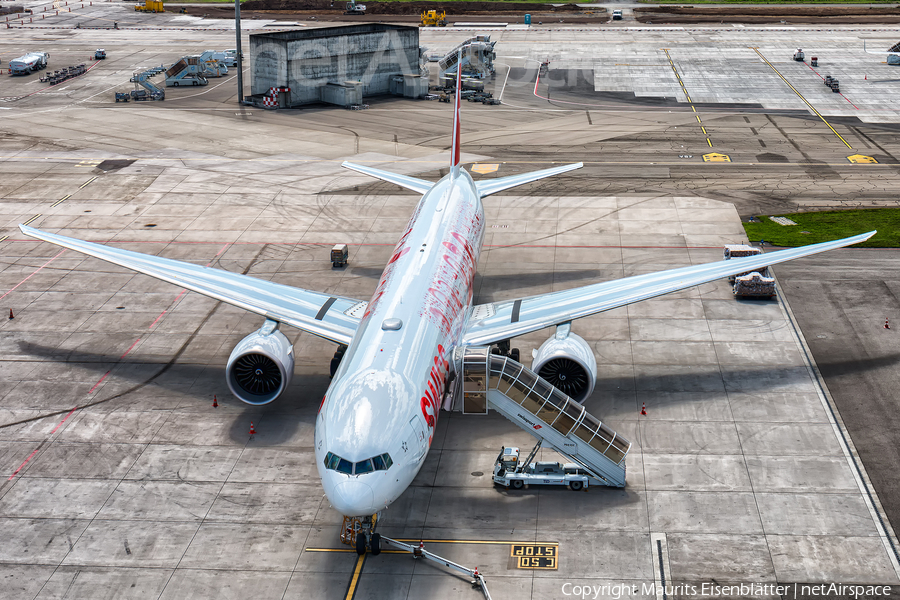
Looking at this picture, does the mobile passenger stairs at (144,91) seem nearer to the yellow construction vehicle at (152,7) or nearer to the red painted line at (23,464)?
the red painted line at (23,464)

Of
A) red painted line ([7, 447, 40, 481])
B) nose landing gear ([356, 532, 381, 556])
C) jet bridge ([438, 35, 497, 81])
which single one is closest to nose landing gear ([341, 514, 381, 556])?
nose landing gear ([356, 532, 381, 556])

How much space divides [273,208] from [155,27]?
312 ft

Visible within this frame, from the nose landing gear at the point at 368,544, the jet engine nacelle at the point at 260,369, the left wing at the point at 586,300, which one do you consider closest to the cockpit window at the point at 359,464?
the nose landing gear at the point at 368,544

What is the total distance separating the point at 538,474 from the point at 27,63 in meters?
96.2

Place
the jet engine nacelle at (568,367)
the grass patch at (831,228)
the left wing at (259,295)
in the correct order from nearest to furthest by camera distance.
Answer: the jet engine nacelle at (568,367) < the left wing at (259,295) < the grass patch at (831,228)

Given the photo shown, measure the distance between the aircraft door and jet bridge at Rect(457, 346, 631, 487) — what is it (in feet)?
11.4

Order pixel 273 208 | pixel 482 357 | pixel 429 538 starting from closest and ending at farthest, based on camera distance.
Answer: pixel 429 538
pixel 482 357
pixel 273 208

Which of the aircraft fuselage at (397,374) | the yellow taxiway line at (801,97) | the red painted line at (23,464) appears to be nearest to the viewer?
the aircraft fuselage at (397,374)

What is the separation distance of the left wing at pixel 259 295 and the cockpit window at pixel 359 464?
9.73m

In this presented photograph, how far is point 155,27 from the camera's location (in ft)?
461

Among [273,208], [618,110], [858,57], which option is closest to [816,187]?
[618,110]

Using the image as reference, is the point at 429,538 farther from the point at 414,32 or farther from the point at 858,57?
the point at 858,57

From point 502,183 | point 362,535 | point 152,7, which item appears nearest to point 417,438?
point 362,535

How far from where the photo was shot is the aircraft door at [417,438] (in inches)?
1026
